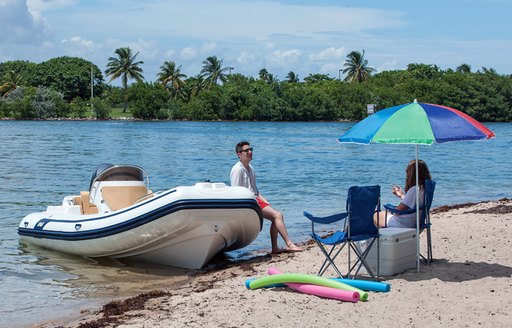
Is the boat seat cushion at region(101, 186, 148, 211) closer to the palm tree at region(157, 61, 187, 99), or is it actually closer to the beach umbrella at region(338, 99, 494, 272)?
the beach umbrella at region(338, 99, 494, 272)

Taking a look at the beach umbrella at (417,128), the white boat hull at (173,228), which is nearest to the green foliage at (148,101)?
the white boat hull at (173,228)

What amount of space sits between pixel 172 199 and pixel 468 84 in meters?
98.3

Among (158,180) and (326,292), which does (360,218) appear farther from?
(158,180)

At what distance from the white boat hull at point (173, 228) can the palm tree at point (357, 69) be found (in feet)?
348

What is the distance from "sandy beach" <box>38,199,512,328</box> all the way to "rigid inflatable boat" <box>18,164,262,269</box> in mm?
644

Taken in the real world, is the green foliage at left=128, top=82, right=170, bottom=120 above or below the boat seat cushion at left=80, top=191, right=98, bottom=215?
above

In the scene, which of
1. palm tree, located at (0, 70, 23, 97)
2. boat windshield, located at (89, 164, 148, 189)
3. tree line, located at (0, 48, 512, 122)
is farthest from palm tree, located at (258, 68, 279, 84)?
boat windshield, located at (89, 164, 148, 189)

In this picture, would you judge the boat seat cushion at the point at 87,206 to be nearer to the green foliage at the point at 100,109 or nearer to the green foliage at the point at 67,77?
the green foliage at the point at 100,109

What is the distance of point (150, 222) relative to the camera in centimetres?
985

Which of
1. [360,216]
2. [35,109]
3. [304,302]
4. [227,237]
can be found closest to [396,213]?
[360,216]

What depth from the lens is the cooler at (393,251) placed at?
26.1 ft

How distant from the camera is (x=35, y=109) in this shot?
9581cm

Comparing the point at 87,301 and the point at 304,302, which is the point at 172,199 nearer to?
the point at 87,301

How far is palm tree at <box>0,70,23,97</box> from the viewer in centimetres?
10512
